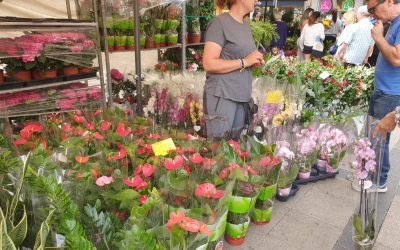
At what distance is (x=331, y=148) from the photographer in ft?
7.46

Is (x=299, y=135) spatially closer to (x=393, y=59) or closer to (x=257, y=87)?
(x=257, y=87)

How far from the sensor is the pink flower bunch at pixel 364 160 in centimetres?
141

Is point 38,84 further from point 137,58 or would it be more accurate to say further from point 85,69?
point 137,58

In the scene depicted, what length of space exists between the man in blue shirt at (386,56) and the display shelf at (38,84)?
2.26 m

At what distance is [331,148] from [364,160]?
0.86m

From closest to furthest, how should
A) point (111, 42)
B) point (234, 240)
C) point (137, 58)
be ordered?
point (234, 240) → point (137, 58) → point (111, 42)

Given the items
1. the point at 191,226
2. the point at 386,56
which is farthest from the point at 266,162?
the point at 386,56

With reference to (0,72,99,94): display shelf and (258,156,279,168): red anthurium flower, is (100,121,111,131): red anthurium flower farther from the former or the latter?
(0,72,99,94): display shelf

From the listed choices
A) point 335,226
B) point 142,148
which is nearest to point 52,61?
point 142,148

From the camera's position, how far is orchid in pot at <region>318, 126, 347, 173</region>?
2.19 meters

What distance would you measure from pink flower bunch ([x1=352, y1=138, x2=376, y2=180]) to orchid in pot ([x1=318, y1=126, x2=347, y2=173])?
731mm

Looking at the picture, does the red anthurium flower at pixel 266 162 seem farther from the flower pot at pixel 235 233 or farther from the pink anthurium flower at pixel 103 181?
the pink anthurium flower at pixel 103 181

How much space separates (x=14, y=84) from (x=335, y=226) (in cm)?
240

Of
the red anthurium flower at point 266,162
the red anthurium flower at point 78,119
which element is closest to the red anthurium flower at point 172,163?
the red anthurium flower at point 266,162
